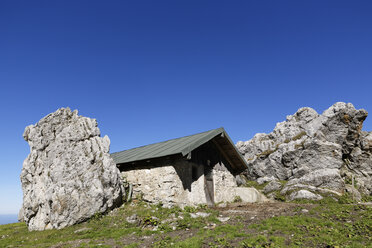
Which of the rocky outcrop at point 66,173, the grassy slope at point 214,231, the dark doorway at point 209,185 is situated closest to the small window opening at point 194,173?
the dark doorway at point 209,185

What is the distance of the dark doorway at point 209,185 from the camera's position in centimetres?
1867

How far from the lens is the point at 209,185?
19.6m

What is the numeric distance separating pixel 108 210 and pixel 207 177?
29.0 ft

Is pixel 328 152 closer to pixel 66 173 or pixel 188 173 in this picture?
pixel 188 173

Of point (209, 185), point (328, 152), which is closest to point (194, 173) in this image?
point (209, 185)

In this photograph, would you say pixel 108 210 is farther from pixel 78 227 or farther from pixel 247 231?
pixel 247 231

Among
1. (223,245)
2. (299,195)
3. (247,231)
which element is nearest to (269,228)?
(247,231)

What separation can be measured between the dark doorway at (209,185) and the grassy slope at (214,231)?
4909 mm

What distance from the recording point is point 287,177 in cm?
3256

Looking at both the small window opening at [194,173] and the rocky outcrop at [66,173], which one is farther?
the small window opening at [194,173]

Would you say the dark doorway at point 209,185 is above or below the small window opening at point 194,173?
below

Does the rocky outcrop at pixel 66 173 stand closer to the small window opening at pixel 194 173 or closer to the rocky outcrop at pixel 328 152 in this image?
the small window opening at pixel 194 173

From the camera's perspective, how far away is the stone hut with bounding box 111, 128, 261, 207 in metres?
15.6

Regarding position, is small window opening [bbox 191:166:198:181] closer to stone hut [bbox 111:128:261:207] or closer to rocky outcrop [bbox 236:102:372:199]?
stone hut [bbox 111:128:261:207]
